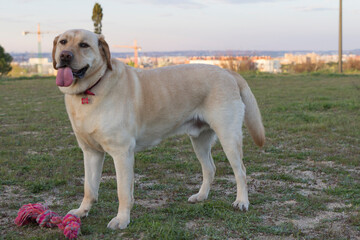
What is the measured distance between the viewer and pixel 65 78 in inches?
123

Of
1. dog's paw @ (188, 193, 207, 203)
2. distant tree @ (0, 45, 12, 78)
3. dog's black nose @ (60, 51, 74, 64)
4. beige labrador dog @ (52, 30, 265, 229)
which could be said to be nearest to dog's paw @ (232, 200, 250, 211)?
beige labrador dog @ (52, 30, 265, 229)

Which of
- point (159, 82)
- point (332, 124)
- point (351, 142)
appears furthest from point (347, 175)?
point (332, 124)

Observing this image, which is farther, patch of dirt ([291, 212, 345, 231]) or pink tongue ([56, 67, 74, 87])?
patch of dirt ([291, 212, 345, 231])

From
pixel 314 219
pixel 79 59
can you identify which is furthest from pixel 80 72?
pixel 314 219

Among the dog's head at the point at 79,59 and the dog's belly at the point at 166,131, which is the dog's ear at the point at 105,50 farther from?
the dog's belly at the point at 166,131

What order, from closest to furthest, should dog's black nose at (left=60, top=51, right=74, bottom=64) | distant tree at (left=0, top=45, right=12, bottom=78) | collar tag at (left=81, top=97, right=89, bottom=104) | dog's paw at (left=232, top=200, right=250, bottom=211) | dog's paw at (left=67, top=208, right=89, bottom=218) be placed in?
dog's black nose at (left=60, top=51, right=74, bottom=64) → collar tag at (left=81, top=97, right=89, bottom=104) → dog's paw at (left=67, top=208, right=89, bottom=218) → dog's paw at (left=232, top=200, right=250, bottom=211) → distant tree at (left=0, top=45, right=12, bottom=78)

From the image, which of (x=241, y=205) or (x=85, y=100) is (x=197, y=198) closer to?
(x=241, y=205)

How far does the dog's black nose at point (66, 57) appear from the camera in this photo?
3.09m

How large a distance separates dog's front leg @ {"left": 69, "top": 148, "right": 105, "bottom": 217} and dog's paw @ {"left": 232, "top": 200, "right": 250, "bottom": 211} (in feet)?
4.21

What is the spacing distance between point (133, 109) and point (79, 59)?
2.07 ft

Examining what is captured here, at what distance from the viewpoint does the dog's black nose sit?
309 centimetres

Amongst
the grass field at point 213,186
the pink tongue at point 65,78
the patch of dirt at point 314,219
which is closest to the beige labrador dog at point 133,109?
the pink tongue at point 65,78

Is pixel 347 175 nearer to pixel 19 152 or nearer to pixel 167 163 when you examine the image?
pixel 167 163

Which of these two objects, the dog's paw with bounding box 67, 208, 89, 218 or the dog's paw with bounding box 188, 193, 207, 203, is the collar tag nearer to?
the dog's paw with bounding box 67, 208, 89, 218
